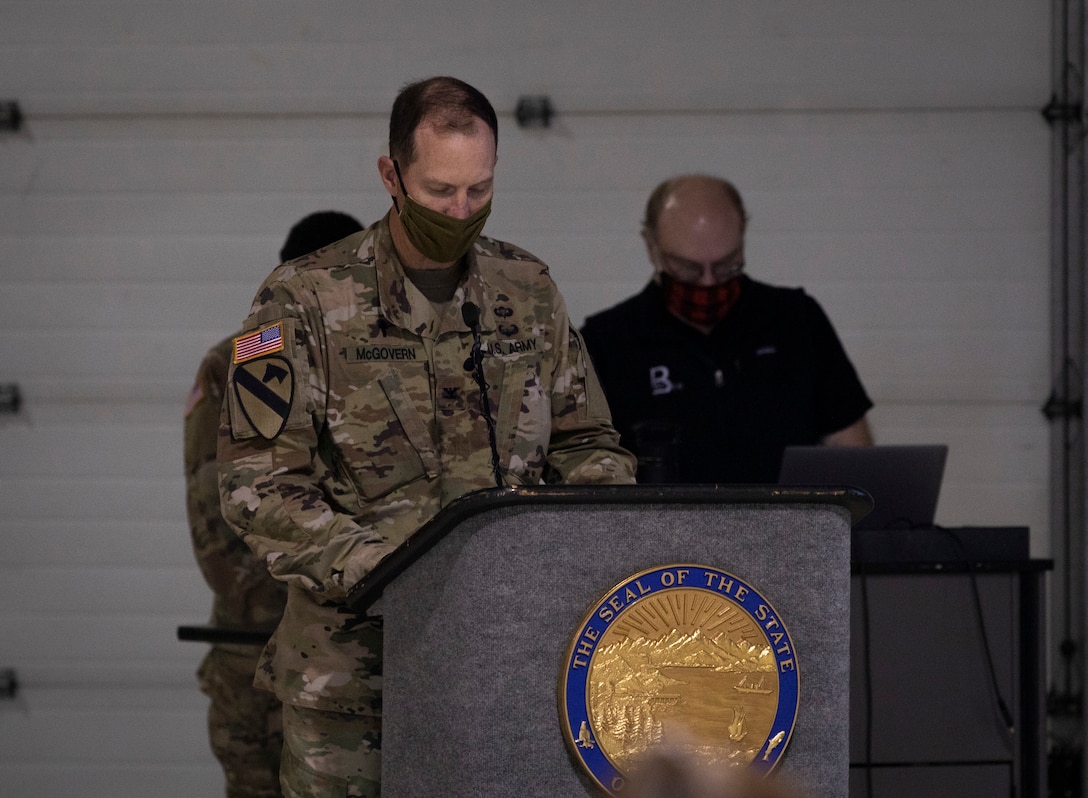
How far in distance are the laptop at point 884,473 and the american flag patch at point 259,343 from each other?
116cm

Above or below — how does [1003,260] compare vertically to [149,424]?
above

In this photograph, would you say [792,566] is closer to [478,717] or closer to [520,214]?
[478,717]

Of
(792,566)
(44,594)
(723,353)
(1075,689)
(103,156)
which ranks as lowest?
(1075,689)

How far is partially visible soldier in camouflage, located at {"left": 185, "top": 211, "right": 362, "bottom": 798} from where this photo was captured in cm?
319

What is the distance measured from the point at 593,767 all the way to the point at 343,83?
3.54 meters

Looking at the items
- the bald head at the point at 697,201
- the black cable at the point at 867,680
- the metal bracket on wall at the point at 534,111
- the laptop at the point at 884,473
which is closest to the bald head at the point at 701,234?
the bald head at the point at 697,201

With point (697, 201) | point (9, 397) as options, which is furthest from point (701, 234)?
point (9, 397)

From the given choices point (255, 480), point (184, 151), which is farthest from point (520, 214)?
point (255, 480)

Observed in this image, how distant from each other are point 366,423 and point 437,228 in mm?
306

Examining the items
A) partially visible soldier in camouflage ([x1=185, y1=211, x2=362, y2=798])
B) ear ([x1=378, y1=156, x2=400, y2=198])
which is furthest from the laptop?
partially visible soldier in camouflage ([x1=185, y1=211, x2=362, y2=798])

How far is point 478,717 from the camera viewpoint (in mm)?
1527

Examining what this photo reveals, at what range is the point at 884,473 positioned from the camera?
2.78 meters

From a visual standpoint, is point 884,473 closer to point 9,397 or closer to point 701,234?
point 701,234

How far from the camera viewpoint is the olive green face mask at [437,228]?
1.93 m
